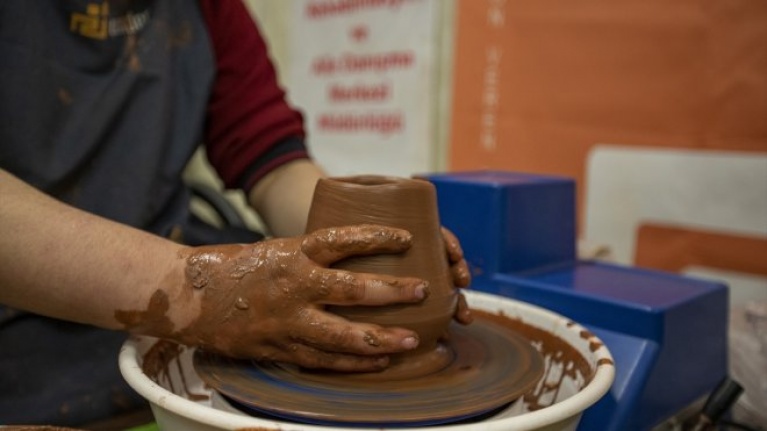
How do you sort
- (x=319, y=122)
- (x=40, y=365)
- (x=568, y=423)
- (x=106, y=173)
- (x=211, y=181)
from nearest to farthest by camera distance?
1. (x=568, y=423)
2. (x=40, y=365)
3. (x=106, y=173)
4. (x=319, y=122)
5. (x=211, y=181)

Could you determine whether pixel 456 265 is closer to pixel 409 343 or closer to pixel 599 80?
pixel 409 343

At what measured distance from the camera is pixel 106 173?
3.20 ft

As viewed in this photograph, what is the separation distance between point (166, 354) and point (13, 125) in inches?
15.6

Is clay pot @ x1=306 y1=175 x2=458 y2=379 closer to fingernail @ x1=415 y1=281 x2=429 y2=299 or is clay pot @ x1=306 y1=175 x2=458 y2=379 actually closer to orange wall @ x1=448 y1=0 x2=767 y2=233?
fingernail @ x1=415 y1=281 x2=429 y2=299

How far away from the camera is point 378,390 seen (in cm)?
63

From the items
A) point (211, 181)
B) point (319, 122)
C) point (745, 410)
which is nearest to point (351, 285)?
point (745, 410)

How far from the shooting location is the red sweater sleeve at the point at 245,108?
1168mm

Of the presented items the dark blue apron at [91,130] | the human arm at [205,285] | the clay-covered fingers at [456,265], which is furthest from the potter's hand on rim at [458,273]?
the dark blue apron at [91,130]

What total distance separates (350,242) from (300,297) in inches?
2.8

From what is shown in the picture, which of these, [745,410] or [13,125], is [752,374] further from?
[13,125]

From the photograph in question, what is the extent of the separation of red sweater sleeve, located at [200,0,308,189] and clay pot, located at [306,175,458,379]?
20.2 inches

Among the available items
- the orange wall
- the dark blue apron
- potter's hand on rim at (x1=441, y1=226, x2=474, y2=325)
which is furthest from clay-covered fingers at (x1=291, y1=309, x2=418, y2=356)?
the orange wall

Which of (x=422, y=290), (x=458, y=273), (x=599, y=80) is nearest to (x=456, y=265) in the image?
(x=458, y=273)

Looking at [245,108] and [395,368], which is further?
[245,108]
